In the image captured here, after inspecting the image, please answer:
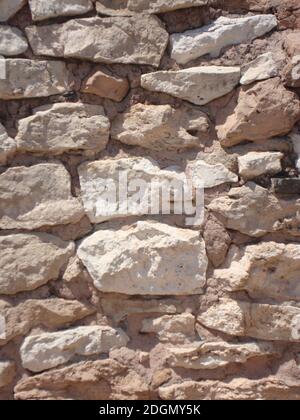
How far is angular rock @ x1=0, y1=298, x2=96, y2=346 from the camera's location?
1508 mm

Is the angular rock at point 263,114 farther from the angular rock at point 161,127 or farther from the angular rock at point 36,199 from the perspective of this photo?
the angular rock at point 36,199

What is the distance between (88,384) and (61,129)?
2.26 feet

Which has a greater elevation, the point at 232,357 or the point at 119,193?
the point at 119,193

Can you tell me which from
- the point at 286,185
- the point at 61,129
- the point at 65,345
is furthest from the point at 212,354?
the point at 61,129

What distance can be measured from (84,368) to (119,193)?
478 millimetres

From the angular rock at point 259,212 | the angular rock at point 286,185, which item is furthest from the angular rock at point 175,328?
the angular rock at point 286,185

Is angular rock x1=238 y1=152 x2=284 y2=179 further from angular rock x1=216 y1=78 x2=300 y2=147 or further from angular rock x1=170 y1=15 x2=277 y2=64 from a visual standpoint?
angular rock x1=170 y1=15 x2=277 y2=64

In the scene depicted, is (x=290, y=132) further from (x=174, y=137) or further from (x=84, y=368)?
(x=84, y=368)

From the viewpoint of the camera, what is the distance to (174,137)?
5.10 feet

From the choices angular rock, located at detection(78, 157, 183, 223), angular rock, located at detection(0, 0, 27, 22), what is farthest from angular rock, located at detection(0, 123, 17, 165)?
angular rock, located at detection(0, 0, 27, 22)

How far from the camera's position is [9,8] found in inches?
60.8

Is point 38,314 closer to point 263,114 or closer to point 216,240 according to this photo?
point 216,240
